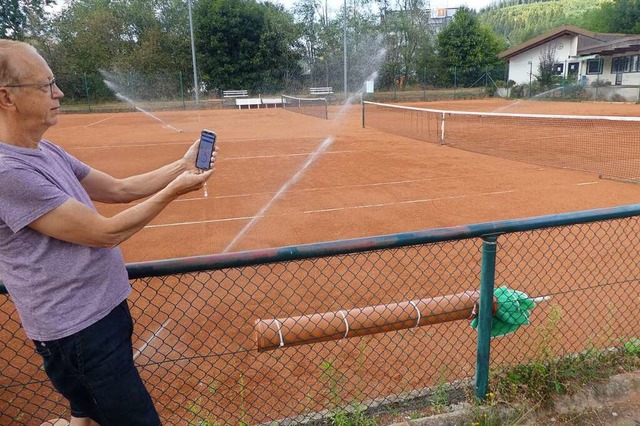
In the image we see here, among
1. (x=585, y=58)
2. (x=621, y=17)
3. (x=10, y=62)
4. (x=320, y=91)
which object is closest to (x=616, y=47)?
(x=585, y=58)

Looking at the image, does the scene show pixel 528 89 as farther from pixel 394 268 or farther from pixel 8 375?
pixel 8 375

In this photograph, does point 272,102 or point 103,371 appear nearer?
point 103,371

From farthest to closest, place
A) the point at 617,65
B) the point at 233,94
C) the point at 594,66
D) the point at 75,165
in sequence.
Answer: the point at 233,94
the point at 594,66
the point at 617,65
the point at 75,165

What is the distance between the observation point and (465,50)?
47.2 m

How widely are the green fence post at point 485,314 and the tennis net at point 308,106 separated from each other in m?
25.1

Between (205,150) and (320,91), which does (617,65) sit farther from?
(205,150)

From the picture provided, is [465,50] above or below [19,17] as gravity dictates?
below

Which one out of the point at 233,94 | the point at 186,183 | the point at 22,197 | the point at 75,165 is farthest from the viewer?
the point at 233,94

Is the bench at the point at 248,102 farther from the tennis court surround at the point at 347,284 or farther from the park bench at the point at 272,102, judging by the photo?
the tennis court surround at the point at 347,284

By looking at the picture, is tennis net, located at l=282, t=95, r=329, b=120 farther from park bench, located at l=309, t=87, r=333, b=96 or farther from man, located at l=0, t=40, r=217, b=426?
man, located at l=0, t=40, r=217, b=426

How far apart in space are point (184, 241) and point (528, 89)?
40.3 m

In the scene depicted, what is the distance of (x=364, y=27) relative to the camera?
5150 centimetres

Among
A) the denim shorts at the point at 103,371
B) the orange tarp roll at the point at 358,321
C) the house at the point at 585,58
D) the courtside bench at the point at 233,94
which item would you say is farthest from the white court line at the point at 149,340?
the courtside bench at the point at 233,94

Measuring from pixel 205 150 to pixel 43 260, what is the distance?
0.84 meters
